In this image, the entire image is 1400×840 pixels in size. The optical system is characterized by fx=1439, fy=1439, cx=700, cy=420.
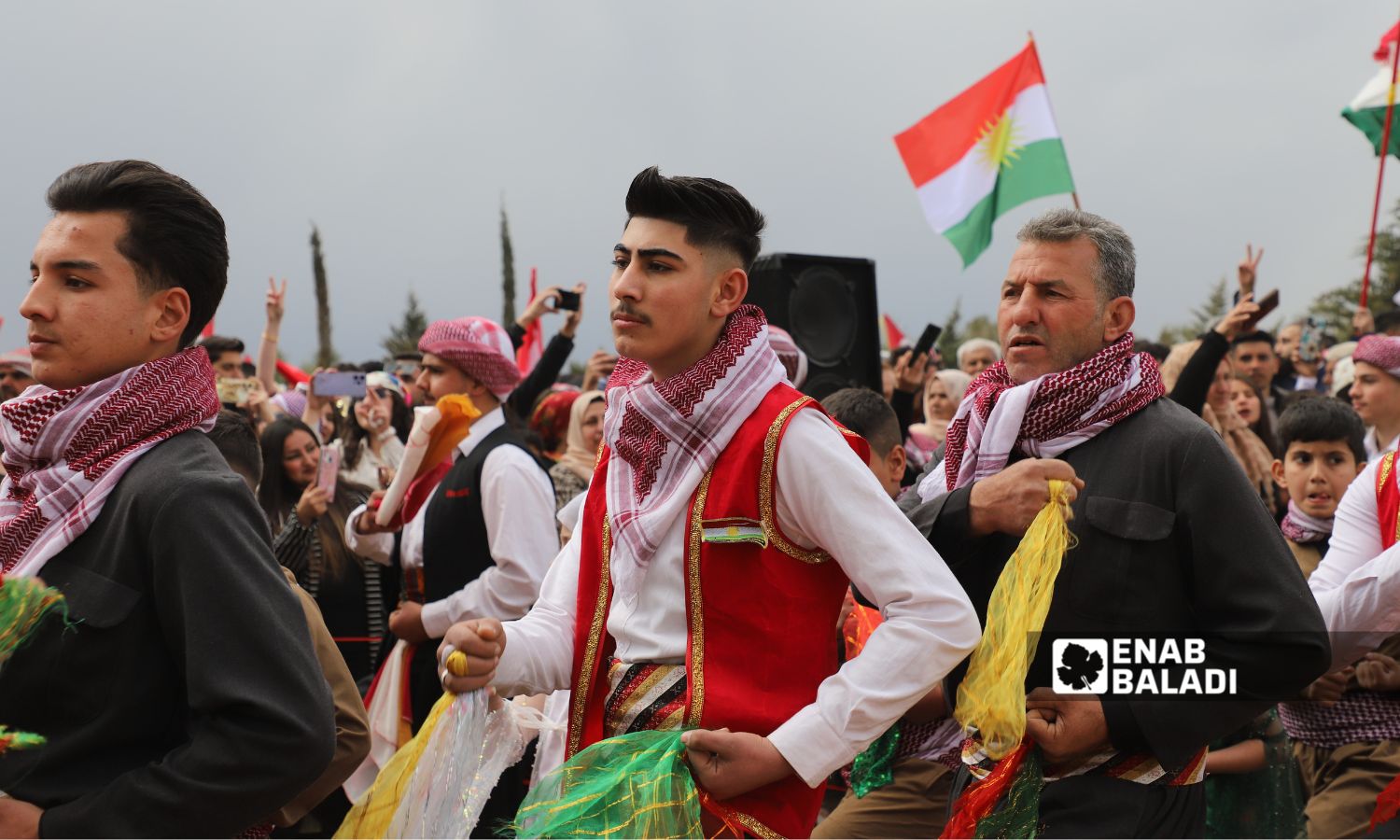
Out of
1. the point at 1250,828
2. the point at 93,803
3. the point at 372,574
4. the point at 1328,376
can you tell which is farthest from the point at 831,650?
the point at 1328,376

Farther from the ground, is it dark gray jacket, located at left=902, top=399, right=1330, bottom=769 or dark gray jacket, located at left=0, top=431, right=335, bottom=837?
dark gray jacket, located at left=0, top=431, right=335, bottom=837

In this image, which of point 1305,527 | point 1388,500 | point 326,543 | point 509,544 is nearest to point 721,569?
point 1388,500

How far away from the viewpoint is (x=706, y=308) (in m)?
3.16

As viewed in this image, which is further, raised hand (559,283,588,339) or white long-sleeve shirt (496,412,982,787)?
raised hand (559,283,588,339)

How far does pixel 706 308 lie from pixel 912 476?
197 inches

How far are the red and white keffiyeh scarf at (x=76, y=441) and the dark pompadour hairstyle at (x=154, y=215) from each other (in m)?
0.19

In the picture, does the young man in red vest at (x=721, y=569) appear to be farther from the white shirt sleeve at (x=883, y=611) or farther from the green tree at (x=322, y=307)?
the green tree at (x=322, y=307)

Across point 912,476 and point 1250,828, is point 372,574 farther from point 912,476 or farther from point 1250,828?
point 1250,828

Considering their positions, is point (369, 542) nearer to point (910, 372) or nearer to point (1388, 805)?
point (910, 372)

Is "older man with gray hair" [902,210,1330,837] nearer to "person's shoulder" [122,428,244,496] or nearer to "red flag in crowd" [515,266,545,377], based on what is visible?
"person's shoulder" [122,428,244,496]

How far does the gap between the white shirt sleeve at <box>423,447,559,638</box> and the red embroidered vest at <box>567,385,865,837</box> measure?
307cm

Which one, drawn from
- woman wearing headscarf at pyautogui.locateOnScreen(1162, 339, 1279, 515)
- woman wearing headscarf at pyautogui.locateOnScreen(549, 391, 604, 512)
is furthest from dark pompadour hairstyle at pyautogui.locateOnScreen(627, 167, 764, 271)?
woman wearing headscarf at pyautogui.locateOnScreen(1162, 339, 1279, 515)

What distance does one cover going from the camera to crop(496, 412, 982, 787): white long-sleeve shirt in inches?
108

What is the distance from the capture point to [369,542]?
22.1 ft
